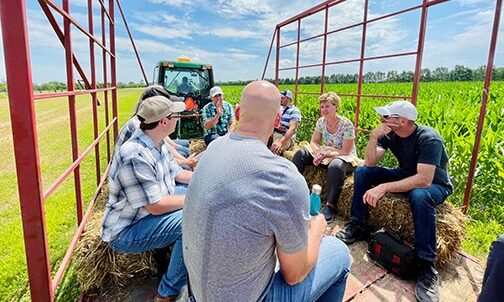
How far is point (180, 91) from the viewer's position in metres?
7.75

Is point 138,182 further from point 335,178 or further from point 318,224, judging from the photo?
point 335,178

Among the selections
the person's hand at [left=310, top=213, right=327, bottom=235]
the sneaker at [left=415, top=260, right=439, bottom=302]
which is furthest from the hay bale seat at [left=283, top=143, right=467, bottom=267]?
the person's hand at [left=310, top=213, right=327, bottom=235]

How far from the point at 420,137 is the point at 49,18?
2.99 metres

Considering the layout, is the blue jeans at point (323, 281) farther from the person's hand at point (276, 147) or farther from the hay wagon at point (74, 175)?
the person's hand at point (276, 147)

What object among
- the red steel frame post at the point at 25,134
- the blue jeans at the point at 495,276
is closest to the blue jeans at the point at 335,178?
the blue jeans at the point at 495,276

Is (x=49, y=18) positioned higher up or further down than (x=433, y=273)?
higher up

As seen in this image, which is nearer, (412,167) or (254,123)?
(254,123)

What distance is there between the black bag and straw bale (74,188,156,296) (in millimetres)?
1866

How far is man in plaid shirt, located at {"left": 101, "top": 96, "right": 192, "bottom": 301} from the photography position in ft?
5.74

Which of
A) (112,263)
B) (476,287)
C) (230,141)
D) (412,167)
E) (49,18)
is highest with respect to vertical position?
(49,18)

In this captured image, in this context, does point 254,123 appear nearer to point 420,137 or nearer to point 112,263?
point 112,263

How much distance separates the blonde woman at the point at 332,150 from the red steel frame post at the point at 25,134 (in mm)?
2625

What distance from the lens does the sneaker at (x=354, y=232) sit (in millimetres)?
2836

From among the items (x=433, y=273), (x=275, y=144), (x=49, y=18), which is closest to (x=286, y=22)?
(x=275, y=144)
